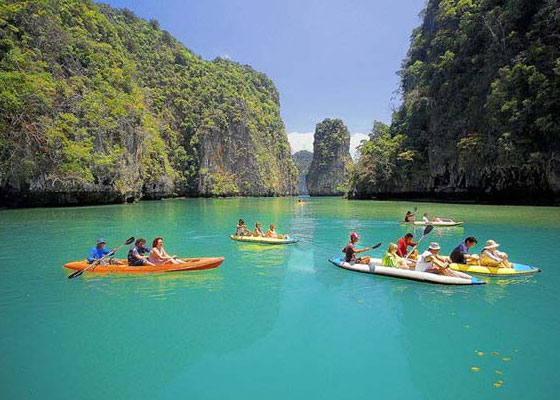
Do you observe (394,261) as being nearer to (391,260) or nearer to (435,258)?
(391,260)

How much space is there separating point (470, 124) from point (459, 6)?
46.5 feet

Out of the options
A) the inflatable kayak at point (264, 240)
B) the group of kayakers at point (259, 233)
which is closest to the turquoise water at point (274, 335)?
the inflatable kayak at point (264, 240)

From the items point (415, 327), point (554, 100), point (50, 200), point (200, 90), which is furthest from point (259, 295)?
point (200, 90)

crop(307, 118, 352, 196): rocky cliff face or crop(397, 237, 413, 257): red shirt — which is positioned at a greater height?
crop(307, 118, 352, 196): rocky cliff face

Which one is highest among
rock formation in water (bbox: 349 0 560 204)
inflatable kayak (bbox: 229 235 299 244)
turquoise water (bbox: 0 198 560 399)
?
rock formation in water (bbox: 349 0 560 204)

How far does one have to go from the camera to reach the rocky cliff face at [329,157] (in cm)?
13781

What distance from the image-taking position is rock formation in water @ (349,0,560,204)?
29875mm

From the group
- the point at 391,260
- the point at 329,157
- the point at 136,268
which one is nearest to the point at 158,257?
the point at 136,268

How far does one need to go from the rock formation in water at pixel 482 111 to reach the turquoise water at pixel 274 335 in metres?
24.0

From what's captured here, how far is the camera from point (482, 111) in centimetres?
3719

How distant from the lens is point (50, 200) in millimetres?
38188

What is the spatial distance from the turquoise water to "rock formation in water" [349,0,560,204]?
78.6ft

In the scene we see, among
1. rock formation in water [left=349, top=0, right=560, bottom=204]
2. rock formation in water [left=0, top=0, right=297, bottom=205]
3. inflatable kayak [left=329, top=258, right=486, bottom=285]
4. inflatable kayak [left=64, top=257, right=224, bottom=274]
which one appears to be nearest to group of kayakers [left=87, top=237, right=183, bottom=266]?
inflatable kayak [left=64, top=257, right=224, bottom=274]

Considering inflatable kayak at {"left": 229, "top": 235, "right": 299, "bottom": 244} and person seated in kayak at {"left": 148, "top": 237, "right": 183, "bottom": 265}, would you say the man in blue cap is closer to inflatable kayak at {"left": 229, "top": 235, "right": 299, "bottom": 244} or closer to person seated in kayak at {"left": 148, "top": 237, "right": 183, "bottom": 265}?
person seated in kayak at {"left": 148, "top": 237, "right": 183, "bottom": 265}
